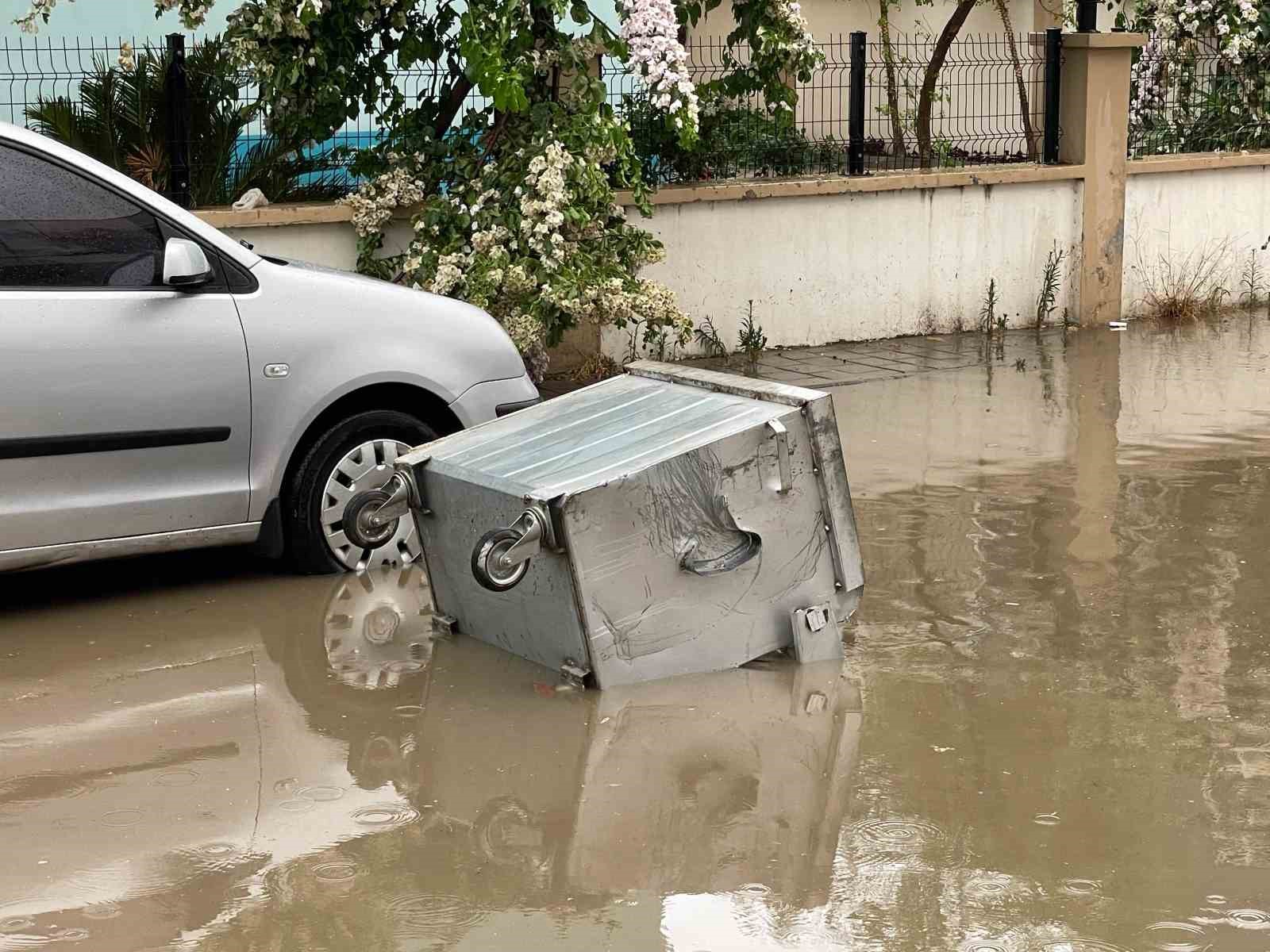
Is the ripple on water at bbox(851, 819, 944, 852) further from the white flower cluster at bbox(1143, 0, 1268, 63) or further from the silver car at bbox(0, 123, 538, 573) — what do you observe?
the white flower cluster at bbox(1143, 0, 1268, 63)

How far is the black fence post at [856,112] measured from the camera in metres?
12.3

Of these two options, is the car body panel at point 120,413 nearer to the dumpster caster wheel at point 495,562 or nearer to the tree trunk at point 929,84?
the dumpster caster wheel at point 495,562

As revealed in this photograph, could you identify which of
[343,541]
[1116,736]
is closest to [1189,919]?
[1116,736]

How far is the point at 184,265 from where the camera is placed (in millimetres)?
6223

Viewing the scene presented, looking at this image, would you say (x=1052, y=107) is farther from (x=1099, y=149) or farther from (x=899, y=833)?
(x=899, y=833)

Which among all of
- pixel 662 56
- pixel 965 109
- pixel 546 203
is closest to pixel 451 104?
pixel 546 203

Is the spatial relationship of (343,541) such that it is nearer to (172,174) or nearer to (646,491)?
(646,491)

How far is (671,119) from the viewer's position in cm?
1010

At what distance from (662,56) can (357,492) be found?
4.46m

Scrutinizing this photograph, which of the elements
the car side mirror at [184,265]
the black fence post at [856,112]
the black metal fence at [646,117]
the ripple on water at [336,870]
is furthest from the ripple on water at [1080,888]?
the black fence post at [856,112]

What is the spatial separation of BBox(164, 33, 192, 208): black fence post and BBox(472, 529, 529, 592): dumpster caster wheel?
221 inches

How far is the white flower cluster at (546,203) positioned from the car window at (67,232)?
12.1ft

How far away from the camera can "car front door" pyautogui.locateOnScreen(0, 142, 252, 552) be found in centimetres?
604

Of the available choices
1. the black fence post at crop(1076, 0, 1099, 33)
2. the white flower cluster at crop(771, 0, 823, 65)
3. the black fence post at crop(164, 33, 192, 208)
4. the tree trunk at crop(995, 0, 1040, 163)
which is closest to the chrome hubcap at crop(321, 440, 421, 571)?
the black fence post at crop(164, 33, 192, 208)
